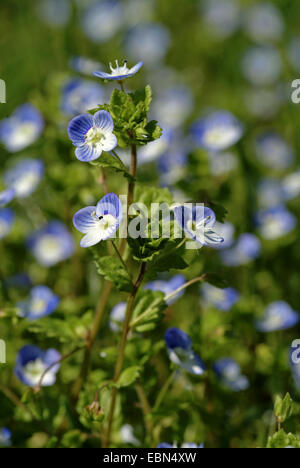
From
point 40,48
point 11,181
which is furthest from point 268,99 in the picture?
point 11,181

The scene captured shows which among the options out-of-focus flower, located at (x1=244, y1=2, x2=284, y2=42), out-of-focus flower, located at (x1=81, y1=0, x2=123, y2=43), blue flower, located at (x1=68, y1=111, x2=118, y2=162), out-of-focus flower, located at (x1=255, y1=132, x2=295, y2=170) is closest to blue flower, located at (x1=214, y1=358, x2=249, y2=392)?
blue flower, located at (x1=68, y1=111, x2=118, y2=162)

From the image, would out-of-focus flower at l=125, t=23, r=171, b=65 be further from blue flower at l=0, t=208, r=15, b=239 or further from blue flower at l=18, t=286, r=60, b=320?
blue flower at l=18, t=286, r=60, b=320

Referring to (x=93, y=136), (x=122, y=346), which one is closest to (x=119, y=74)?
(x=93, y=136)

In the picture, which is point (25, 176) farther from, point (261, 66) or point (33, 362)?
point (261, 66)

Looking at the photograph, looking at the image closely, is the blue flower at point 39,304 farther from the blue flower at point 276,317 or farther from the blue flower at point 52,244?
the blue flower at point 276,317

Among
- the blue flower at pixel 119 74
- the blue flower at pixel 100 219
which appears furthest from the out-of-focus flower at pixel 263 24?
the blue flower at pixel 100 219

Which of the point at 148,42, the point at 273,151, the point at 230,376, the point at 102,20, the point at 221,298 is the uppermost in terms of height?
the point at 102,20

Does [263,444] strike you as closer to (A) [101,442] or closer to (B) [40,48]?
(A) [101,442]
